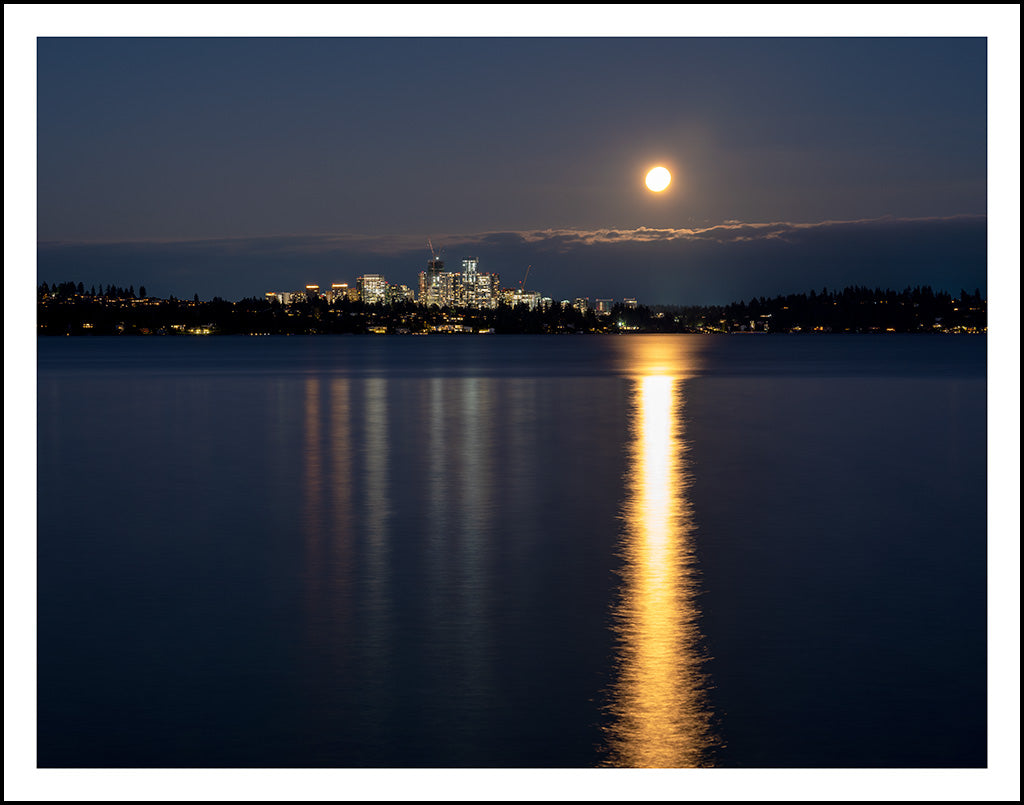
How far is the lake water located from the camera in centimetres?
854

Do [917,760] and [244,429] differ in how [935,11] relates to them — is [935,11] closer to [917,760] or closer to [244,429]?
[917,760]

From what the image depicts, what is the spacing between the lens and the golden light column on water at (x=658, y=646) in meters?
8.21

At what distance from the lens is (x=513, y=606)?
12219 millimetres

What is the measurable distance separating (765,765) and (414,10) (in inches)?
274

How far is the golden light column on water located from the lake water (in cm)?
4

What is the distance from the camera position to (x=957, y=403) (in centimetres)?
4772

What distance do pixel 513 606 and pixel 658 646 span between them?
84.5 inches

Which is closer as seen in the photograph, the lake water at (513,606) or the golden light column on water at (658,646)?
the golden light column on water at (658,646)

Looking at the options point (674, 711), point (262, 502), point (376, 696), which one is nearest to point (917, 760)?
point (674, 711)

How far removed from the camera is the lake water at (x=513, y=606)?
8.54m

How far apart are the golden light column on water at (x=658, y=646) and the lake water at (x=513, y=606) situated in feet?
0.12

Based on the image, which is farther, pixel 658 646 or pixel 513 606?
pixel 513 606

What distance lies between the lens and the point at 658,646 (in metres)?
10.5

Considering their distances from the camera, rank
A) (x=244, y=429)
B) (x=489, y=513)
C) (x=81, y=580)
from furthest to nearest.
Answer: (x=244, y=429)
(x=489, y=513)
(x=81, y=580)
